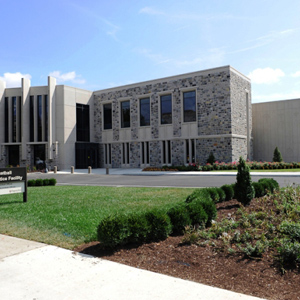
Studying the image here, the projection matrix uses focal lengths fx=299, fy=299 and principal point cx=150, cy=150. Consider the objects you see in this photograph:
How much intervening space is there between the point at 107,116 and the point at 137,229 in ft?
105

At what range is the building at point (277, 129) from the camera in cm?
3075

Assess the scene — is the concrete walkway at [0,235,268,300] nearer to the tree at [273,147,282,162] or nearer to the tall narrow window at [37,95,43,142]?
the tree at [273,147,282,162]

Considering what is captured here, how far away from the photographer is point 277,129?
31703 mm

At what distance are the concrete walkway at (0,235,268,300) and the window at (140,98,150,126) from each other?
93.7ft

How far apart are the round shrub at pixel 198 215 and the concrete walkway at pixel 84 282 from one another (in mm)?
2011

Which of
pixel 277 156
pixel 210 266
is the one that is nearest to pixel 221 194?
pixel 210 266

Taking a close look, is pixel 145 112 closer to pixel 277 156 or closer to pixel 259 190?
Answer: pixel 277 156

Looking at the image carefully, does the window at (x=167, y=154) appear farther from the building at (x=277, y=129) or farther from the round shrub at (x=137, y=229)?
the round shrub at (x=137, y=229)

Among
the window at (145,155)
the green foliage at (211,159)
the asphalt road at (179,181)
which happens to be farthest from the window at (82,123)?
the asphalt road at (179,181)

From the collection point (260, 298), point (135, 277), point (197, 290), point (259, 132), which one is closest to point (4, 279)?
point (135, 277)

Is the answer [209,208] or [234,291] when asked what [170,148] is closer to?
[209,208]

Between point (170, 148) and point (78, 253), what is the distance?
26589mm

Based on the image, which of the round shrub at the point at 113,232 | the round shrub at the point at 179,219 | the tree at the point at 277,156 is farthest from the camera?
the tree at the point at 277,156

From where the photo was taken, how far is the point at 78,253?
4.90m
